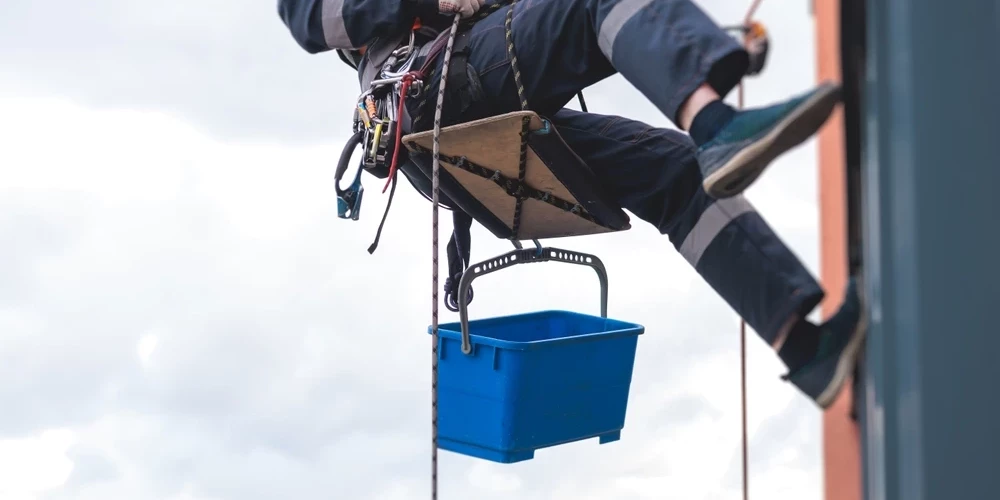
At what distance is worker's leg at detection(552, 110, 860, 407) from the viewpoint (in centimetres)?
151

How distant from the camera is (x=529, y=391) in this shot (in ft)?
8.29

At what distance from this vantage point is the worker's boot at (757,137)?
132 cm

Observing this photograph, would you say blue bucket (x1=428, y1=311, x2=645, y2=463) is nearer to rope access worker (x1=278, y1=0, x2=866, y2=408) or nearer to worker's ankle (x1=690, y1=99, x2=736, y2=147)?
rope access worker (x1=278, y1=0, x2=866, y2=408)

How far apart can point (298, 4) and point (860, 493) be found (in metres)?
1.73

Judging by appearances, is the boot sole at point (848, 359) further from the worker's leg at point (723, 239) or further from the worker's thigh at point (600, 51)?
the worker's thigh at point (600, 51)

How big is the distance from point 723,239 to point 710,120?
0.39 metres

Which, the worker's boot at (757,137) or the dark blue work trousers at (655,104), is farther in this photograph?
the dark blue work trousers at (655,104)

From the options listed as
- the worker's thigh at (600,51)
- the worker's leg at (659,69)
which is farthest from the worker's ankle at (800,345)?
the worker's thigh at (600,51)

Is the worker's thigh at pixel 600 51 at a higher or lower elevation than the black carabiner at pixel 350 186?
higher

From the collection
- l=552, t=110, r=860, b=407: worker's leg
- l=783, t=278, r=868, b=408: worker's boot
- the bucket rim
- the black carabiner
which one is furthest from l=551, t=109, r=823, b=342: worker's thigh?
the black carabiner

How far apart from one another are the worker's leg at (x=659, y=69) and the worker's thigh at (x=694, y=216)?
0.21 m

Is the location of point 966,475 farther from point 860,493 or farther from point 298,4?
point 298,4

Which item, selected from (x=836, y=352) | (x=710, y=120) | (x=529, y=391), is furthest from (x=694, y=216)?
(x=836, y=352)

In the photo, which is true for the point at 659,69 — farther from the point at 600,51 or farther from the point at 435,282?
the point at 435,282
